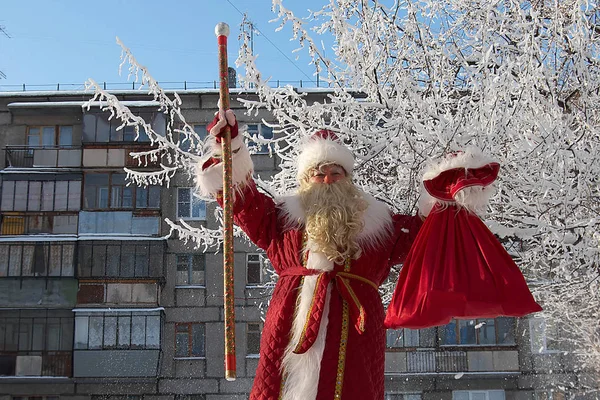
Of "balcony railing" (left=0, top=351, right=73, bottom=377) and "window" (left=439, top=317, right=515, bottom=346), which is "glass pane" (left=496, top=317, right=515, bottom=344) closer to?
"window" (left=439, top=317, right=515, bottom=346)

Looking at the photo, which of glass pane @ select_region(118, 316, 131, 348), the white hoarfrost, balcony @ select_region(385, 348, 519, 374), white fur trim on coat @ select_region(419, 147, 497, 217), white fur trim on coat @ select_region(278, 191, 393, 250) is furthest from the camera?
balcony @ select_region(385, 348, 519, 374)

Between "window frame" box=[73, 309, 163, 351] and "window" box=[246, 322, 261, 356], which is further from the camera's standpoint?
"window" box=[246, 322, 261, 356]

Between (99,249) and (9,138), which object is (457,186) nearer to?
(99,249)

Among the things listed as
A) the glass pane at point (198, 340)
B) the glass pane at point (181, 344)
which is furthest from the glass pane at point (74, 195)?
the glass pane at point (198, 340)

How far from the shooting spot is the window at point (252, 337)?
2088 cm

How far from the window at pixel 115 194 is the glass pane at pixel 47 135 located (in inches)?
70.1

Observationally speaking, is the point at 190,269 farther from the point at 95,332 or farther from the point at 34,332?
the point at 34,332

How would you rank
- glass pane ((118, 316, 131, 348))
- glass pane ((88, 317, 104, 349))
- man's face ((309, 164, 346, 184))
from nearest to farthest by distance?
1. man's face ((309, 164, 346, 184))
2. glass pane ((118, 316, 131, 348))
3. glass pane ((88, 317, 104, 349))

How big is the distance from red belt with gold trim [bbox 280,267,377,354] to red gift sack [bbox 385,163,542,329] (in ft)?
0.47

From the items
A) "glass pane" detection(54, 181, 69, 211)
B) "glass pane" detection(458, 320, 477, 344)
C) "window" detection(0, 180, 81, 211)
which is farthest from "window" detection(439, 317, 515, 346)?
"glass pane" detection(54, 181, 69, 211)

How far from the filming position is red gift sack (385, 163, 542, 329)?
3.49 meters

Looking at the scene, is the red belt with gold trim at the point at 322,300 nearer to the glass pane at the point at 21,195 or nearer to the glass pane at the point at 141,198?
the glass pane at the point at 141,198

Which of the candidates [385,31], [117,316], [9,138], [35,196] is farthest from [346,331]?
[9,138]

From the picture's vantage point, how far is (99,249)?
20.9 meters
